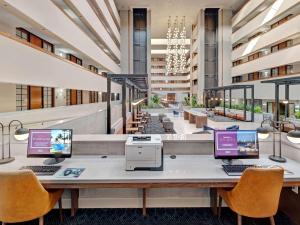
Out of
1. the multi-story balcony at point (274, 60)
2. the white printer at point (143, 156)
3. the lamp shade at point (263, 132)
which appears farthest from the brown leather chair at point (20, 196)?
the multi-story balcony at point (274, 60)

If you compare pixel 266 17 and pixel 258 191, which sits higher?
pixel 266 17

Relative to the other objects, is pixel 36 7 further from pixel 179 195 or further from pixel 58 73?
pixel 179 195

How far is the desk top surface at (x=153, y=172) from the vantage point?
243 centimetres

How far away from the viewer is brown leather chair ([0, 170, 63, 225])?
220 cm

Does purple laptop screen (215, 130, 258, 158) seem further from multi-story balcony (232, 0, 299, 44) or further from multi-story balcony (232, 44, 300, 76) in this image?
multi-story balcony (232, 0, 299, 44)

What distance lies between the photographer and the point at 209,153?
3.32 meters

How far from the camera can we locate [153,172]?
103 inches

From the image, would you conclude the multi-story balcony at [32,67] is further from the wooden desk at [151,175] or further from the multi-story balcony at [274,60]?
the multi-story balcony at [274,60]

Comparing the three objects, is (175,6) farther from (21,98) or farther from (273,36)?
(21,98)

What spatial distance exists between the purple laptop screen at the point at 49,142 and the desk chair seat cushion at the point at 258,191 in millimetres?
2128

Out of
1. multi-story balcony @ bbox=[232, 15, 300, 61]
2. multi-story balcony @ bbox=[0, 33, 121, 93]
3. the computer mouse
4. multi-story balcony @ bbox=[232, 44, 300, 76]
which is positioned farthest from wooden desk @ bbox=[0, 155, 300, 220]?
multi-story balcony @ bbox=[232, 15, 300, 61]

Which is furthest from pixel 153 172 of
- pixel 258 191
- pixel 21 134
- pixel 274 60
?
pixel 274 60

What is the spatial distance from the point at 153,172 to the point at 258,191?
1.14 m

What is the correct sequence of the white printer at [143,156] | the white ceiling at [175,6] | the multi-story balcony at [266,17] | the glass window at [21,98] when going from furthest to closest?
the white ceiling at [175,6] < the multi-story balcony at [266,17] < the glass window at [21,98] < the white printer at [143,156]
